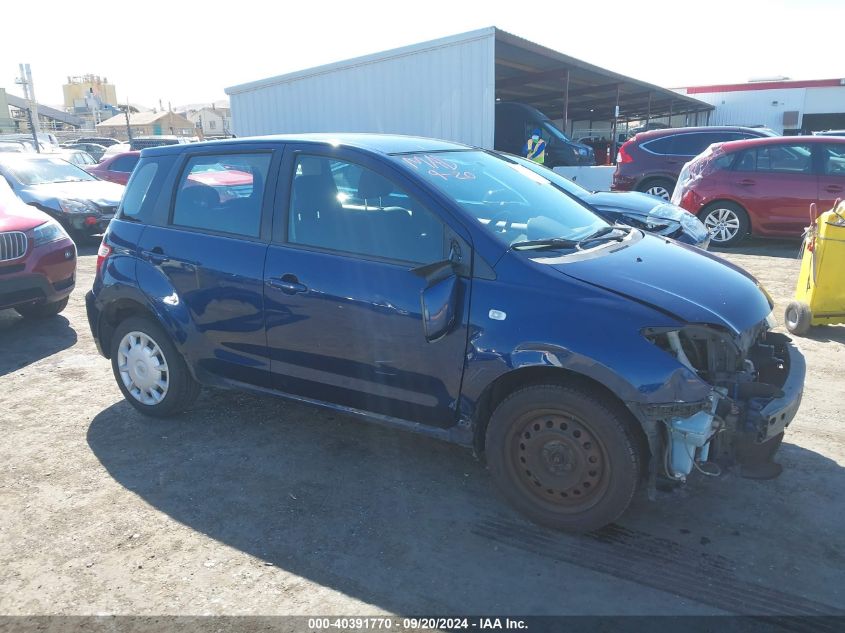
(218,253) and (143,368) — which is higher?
(218,253)

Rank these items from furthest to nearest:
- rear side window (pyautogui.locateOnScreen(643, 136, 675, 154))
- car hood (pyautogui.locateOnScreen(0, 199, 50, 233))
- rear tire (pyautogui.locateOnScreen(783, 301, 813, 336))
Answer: rear side window (pyautogui.locateOnScreen(643, 136, 675, 154)) → car hood (pyautogui.locateOnScreen(0, 199, 50, 233)) → rear tire (pyautogui.locateOnScreen(783, 301, 813, 336))

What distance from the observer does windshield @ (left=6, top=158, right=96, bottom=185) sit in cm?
1102

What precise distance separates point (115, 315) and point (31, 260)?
2.42 metres

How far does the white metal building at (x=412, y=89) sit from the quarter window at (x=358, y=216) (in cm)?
1073

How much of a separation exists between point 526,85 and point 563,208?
19446 mm

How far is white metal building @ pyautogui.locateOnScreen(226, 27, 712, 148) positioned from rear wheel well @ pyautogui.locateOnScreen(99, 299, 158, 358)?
1069 centimetres

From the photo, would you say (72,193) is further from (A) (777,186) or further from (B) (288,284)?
(A) (777,186)

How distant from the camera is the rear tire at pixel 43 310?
682 centimetres

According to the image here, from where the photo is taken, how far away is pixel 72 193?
432 inches

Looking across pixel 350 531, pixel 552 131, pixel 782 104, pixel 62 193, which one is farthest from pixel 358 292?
pixel 782 104

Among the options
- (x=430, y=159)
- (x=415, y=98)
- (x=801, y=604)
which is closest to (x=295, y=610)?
(x=801, y=604)

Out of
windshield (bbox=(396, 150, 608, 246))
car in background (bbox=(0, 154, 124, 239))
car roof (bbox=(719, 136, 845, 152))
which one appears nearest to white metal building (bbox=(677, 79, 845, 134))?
car roof (bbox=(719, 136, 845, 152))

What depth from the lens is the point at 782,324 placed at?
6.10m

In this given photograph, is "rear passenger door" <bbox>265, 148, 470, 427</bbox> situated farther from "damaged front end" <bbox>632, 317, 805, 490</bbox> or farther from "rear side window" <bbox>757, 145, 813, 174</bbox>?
"rear side window" <bbox>757, 145, 813, 174</bbox>
